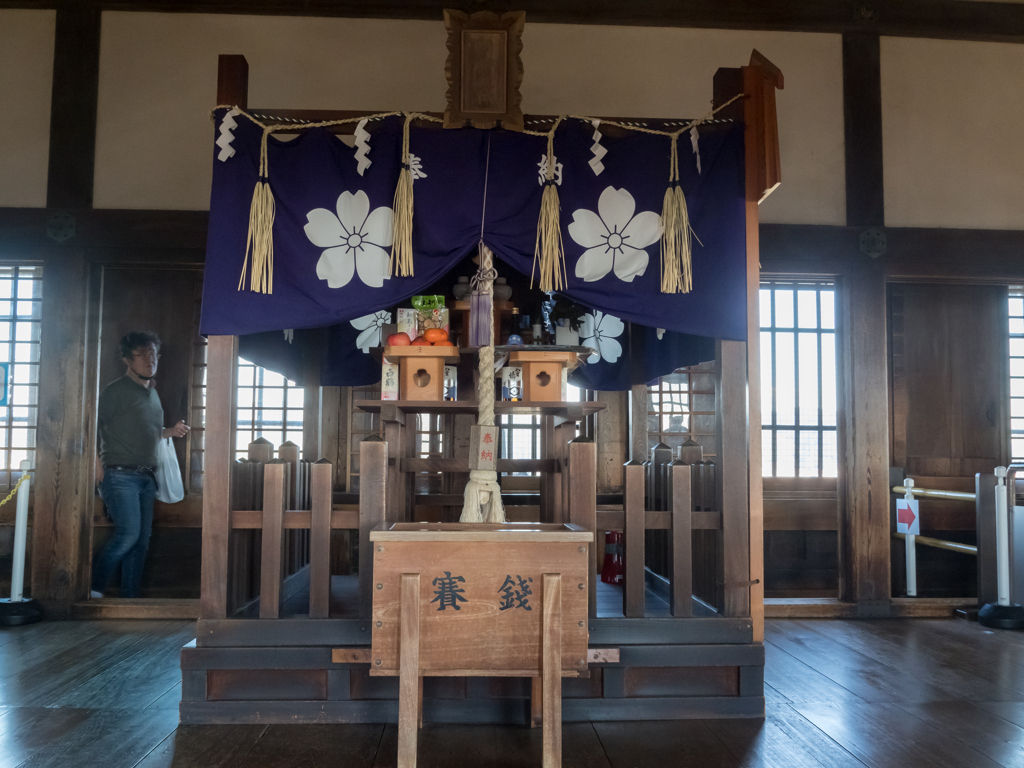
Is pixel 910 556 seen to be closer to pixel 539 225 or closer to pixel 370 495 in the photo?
pixel 539 225

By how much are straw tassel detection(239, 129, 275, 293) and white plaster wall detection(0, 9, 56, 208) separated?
231 centimetres

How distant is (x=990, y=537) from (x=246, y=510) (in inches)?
164

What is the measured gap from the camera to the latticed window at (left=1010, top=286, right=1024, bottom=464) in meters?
6.15

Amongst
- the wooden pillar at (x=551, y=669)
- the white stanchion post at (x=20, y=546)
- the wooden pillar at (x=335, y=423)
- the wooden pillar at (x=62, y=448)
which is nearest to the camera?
the wooden pillar at (x=551, y=669)

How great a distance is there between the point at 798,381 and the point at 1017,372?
2.00m

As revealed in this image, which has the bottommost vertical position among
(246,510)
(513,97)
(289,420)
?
(246,510)

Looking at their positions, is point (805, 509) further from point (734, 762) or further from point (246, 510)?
point (246, 510)

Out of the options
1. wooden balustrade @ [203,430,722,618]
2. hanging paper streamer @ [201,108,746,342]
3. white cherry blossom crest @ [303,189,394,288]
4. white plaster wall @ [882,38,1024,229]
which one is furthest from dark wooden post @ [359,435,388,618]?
white plaster wall @ [882,38,1024,229]

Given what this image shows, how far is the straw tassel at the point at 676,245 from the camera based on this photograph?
2.80m

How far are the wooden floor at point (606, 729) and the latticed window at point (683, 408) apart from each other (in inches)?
85.9

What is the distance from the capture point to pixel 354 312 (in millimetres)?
2732

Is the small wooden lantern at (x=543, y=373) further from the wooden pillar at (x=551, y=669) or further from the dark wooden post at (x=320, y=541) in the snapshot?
the wooden pillar at (x=551, y=669)

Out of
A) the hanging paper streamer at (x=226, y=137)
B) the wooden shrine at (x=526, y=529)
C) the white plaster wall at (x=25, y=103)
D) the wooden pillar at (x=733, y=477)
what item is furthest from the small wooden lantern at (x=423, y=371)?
the white plaster wall at (x=25, y=103)

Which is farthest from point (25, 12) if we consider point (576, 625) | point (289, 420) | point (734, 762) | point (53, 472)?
point (734, 762)
